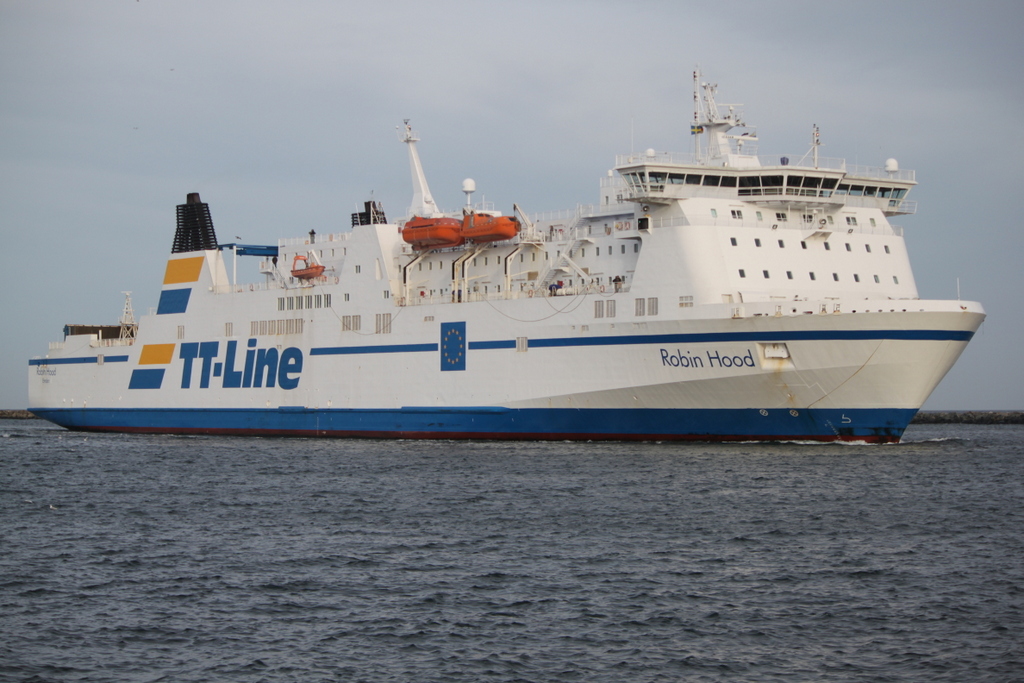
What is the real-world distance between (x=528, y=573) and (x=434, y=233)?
2291cm

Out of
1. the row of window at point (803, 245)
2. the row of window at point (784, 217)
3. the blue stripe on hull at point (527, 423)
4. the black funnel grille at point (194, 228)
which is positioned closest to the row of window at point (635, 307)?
the row of window at point (803, 245)

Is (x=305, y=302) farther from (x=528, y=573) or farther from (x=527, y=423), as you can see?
(x=528, y=573)

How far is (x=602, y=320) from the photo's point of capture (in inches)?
1307

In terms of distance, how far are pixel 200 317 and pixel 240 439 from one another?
5.81 metres

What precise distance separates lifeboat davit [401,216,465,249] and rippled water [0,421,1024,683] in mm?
11240

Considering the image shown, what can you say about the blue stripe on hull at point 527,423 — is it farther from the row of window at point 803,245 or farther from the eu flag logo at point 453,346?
the row of window at point 803,245

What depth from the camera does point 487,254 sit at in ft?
127

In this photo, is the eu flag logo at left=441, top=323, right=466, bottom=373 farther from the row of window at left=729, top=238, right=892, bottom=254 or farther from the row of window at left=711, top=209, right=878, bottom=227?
the row of window at left=729, top=238, right=892, bottom=254

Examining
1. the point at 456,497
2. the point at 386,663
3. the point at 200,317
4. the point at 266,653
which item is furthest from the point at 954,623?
the point at 200,317

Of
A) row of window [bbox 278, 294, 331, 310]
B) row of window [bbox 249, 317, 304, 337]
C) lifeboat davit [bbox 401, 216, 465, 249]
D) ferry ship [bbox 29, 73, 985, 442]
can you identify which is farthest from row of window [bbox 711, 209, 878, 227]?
row of window [bbox 249, 317, 304, 337]

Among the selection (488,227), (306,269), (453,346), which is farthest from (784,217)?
(306,269)

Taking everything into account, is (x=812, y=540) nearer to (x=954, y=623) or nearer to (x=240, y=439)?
(x=954, y=623)

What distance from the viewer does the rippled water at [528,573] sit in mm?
12617

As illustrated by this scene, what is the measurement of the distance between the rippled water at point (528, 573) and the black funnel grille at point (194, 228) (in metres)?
19.2
